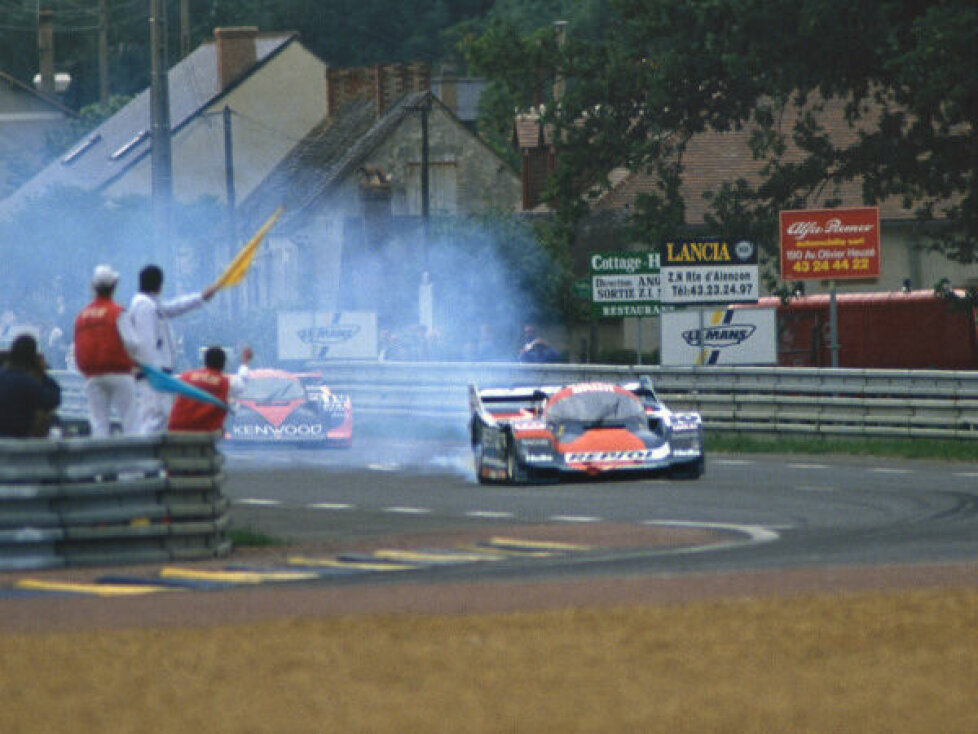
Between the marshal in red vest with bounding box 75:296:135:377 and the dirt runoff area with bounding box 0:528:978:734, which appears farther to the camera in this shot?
the marshal in red vest with bounding box 75:296:135:377

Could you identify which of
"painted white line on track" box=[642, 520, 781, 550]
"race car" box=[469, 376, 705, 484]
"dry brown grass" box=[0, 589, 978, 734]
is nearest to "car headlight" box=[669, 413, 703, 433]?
"race car" box=[469, 376, 705, 484]

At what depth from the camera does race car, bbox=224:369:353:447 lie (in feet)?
99.9

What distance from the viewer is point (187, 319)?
48.0m

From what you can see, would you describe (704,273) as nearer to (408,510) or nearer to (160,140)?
(160,140)

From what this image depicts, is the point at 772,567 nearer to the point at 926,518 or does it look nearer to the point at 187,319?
the point at 926,518

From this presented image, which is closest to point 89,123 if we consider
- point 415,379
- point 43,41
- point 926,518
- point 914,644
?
point 43,41

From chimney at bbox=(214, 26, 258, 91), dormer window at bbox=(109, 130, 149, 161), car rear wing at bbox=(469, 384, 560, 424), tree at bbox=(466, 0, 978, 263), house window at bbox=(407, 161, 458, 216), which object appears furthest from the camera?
chimney at bbox=(214, 26, 258, 91)

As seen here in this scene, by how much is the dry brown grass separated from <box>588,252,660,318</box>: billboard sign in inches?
868

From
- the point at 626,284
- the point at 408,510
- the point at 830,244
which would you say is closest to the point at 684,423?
the point at 408,510

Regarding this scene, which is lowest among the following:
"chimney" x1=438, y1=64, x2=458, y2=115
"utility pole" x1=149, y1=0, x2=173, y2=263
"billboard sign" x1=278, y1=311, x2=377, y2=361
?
"billboard sign" x1=278, y1=311, x2=377, y2=361

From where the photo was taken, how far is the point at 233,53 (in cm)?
7862

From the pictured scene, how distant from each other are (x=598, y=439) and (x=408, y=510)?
3.27 metres

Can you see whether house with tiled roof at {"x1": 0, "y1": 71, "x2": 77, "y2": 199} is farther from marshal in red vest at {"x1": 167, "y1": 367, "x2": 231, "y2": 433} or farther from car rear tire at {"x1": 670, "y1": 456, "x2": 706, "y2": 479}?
marshal in red vest at {"x1": 167, "y1": 367, "x2": 231, "y2": 433}

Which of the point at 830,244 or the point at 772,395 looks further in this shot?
the point at 830,244
